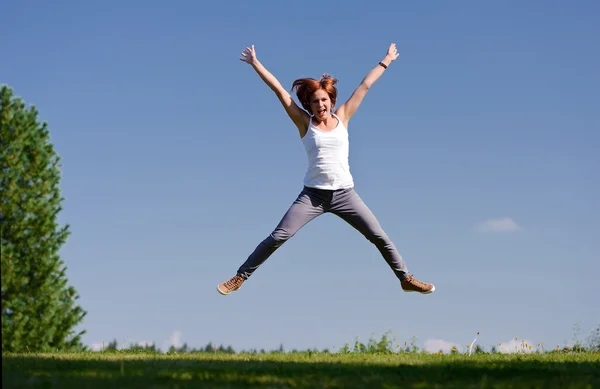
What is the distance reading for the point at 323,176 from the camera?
318 inches

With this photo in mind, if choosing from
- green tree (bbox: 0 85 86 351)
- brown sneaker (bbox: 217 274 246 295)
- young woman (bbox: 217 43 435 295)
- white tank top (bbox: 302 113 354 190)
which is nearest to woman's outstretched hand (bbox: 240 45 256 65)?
young woman (bbox: 217 43 435 295)

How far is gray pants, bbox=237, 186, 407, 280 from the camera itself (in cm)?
805

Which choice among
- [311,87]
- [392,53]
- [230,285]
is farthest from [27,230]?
[392,53]

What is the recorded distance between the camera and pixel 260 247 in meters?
8.16

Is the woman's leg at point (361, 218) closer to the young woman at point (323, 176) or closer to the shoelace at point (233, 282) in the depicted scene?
the young woman at point (323, 176)

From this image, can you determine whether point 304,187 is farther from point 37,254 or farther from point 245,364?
point 37,254

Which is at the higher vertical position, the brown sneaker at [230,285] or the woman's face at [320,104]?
the woman's face at [320,104]

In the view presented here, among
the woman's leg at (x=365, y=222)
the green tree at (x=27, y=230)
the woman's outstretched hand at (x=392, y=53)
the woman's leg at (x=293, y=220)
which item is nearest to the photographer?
the woman's leg at (x=293, y=220)

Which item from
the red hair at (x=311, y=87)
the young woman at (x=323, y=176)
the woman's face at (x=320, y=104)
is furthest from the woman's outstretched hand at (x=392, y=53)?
the woman's face at (x=320, y=104)

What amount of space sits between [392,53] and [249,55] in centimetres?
197

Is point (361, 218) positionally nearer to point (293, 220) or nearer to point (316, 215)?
point (316, 215)

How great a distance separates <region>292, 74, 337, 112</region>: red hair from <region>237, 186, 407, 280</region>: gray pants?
1.30 metres

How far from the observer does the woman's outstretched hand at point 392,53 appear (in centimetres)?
904

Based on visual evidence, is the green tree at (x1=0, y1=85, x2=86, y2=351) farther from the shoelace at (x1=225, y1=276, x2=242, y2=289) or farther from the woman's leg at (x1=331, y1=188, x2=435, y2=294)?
the woman's leg at (x1=331, y1=188, x2=435, y2=294)
